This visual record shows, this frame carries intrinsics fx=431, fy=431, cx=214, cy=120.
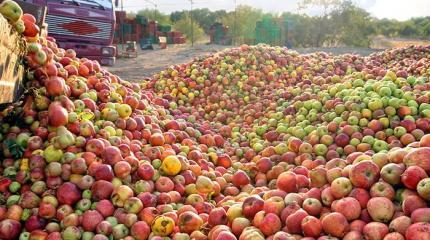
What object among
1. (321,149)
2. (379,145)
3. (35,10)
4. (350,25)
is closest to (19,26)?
(35,10)

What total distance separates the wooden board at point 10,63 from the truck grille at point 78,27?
24.2ft

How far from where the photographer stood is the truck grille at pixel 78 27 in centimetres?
1104

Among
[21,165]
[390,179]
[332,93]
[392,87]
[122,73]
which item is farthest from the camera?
[122,73]

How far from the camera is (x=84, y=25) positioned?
38.1 feet

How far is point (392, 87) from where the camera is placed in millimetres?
5699

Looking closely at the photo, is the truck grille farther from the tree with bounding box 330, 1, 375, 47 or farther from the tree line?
the tree with bounding box 330, 1, 375, 47

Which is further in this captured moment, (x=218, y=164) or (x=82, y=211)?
(x=218, y=164)

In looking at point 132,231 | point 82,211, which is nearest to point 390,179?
point 132,231

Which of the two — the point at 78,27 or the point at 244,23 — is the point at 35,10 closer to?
the point at 78,27

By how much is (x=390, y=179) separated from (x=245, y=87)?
599cm

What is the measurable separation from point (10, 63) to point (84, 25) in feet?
27.2

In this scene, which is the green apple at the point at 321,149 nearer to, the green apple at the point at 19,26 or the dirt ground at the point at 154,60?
the green apple at the point at 19,26

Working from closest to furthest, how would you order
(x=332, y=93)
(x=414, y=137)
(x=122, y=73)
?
(x=414, y=137), (x=332, y=93), (x=122, y=73)

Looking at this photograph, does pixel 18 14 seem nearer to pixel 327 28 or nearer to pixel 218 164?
pixel 218 164
